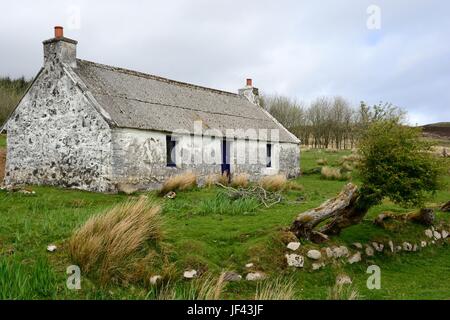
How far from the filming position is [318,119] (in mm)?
52812

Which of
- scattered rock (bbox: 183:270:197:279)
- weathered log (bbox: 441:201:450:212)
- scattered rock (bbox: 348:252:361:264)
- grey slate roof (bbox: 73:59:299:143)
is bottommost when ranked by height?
scattered rock (bbox: 348:252:361:264)

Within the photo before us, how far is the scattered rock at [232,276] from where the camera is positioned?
28.2 ft

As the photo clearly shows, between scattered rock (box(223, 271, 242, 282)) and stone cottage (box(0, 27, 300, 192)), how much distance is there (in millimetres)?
10533

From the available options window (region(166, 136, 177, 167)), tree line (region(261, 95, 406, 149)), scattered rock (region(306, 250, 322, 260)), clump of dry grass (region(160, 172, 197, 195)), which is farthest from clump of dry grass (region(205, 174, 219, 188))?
tree line (region(261, 95, 406, 149))

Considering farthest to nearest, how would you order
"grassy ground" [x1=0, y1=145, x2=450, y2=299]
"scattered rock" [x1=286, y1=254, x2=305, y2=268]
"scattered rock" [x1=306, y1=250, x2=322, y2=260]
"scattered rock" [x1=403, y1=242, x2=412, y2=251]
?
"scattered rock" [x1=403, y1=242, x2=412, y2=251]
"scattered rock" [x1=306, y1=250, x2=322, y2=260]
"scattered rock" [x1=286, y1=254, x2=305, y2=268]
"grassy ground" [x1=0, y1=145, x2=450, y2=299]

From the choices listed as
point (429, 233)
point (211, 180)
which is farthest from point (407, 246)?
point (211, 180)

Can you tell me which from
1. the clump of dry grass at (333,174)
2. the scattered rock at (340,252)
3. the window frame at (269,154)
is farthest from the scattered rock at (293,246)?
the window frame at (269,154)

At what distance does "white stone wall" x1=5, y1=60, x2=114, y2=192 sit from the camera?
18.6 meters

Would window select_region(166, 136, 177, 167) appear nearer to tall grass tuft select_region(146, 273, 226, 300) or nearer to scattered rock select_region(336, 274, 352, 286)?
Result: scattered rock select_region(336, 274, 352, 286)

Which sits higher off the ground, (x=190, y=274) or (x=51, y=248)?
(x=51, y=248)

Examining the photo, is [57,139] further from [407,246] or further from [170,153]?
[407,246]

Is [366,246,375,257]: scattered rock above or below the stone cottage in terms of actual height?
below

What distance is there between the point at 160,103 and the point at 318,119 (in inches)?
1303
